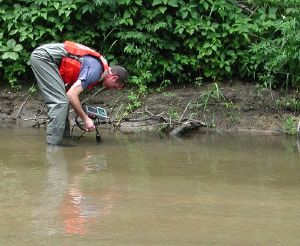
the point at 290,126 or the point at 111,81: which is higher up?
the point at 111,81

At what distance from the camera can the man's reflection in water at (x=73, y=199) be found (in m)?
3.97

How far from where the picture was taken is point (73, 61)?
23.5ft

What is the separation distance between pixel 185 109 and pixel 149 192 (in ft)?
13.1

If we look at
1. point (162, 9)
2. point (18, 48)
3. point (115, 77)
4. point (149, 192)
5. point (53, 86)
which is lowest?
point (149, 192)

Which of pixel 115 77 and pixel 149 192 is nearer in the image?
pixel 149 192

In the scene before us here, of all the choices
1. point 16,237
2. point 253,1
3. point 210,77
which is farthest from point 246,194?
point 253,1

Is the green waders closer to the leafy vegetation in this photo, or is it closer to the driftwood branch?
the driftwood branch

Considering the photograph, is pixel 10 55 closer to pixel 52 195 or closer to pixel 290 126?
pixel 290 126

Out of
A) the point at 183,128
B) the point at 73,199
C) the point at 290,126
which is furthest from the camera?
the point at 290,126

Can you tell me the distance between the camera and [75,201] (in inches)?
179

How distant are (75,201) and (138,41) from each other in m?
5.10

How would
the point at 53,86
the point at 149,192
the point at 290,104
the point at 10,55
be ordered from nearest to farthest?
1. the point at 149,192
2. the point at 53,86
3. the point at 290,104
4. the point at 10,55

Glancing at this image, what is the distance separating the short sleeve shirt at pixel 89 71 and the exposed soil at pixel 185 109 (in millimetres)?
1638

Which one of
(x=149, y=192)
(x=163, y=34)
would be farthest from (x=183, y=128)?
(x=149, y=192)
